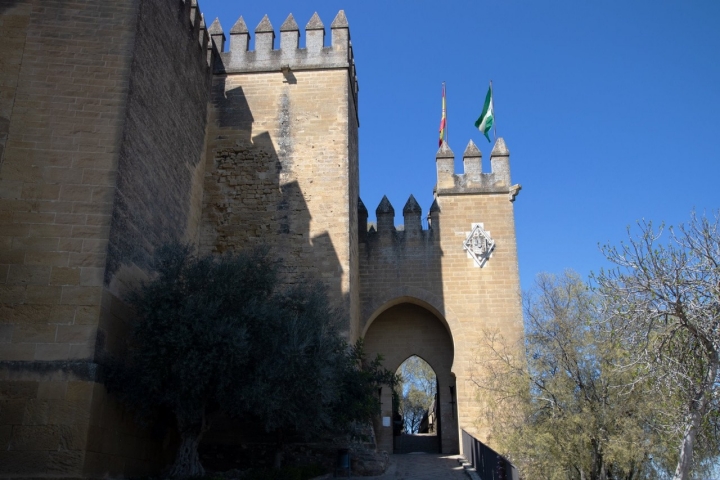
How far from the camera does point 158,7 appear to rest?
10.3 meters

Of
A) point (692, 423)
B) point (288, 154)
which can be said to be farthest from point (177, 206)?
point (692, 423)

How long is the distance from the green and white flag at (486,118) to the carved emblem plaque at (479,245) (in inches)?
137

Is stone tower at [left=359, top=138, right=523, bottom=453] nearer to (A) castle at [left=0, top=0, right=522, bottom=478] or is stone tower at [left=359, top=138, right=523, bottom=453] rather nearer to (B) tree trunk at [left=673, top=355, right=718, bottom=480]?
(A) castle at [left=0, top=0, right=522, bottom=478]

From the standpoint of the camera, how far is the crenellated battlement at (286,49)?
14.1 meters

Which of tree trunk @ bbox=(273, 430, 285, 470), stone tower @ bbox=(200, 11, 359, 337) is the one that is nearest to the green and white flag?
stone tower @ bbox=(200, 11, 359, 337)

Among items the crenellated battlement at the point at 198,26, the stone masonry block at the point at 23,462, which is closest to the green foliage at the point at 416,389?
the crenellated battlement at the point at 198,26

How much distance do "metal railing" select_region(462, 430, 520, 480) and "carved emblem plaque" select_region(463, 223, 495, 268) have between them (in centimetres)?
372

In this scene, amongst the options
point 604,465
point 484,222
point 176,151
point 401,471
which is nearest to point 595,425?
point 604,465

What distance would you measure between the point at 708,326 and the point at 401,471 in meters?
5.67

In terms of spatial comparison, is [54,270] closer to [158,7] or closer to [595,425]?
[158,7]

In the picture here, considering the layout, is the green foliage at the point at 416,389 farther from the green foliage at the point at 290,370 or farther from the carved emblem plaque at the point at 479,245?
the green foliage at the point at 290,370

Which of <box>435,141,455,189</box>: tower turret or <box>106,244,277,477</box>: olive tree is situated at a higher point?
<box>435,141,455,189</box>: tower turret

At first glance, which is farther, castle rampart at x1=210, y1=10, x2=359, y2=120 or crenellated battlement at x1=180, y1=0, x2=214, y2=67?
castle rampart at x1=210, y1=10, x2=359, y2=120

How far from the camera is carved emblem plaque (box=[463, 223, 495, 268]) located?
1438 centimetres
